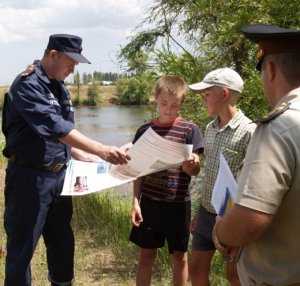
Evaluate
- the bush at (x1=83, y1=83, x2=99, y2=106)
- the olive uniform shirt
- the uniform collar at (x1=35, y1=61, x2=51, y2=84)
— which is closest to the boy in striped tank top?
the uniform collar at (x1=35, y1=61, x2=51, y2=84)

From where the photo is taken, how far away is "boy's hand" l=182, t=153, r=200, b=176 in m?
3.09

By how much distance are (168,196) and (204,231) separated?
1.20ft

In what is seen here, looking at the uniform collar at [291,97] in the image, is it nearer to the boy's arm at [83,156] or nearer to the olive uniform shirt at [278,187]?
the olive uniform shirt at [278,187]

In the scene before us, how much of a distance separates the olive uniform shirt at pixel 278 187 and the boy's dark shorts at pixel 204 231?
1.37 metres

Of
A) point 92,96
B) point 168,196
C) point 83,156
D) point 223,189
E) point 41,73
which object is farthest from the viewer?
point 92,96

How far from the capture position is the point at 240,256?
70.6 inches

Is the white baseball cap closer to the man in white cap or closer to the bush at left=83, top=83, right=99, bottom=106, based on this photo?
the man in white cap

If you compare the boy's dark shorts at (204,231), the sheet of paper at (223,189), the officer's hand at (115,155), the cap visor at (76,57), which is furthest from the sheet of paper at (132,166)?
the sheet of paper at (223,189)

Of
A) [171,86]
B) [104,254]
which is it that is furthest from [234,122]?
[104,254]

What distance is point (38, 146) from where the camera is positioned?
3162 millimetres

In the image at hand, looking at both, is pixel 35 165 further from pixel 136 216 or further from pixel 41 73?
pixel 136 216

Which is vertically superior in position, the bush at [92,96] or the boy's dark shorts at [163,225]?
the boy's dark shorts at [163,225]

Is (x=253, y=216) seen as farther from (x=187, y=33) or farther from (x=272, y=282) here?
(x=187, y=33)

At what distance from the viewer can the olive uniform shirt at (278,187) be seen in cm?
149
